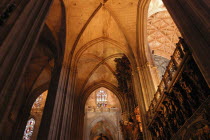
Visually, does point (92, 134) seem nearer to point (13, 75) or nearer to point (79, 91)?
point (79, 91)

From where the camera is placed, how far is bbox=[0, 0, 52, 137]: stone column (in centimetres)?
282

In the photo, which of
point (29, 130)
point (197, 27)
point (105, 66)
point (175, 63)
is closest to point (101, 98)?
point (105, 66)

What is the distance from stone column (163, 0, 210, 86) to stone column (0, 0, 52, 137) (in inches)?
144

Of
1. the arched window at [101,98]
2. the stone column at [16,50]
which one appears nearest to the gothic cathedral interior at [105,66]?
the stone column at [16,50]

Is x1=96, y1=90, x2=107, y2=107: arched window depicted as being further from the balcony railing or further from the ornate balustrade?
the ornate balustrade

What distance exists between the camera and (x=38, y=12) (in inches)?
167

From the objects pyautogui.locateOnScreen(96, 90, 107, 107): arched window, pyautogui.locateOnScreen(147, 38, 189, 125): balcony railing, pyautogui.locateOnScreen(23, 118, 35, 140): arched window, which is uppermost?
pyautogui.locateOnScreen(96, 90, 107, 107): arched window

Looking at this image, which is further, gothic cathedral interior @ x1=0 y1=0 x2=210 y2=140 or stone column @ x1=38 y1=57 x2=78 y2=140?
stone column @ x1=38 y1=57 x2=78 y2=140

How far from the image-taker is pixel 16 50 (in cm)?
326

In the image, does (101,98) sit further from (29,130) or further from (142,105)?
(142,105)

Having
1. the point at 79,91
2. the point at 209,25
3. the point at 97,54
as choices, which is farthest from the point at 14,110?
the point at 209,25

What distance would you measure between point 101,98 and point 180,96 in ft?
52.0

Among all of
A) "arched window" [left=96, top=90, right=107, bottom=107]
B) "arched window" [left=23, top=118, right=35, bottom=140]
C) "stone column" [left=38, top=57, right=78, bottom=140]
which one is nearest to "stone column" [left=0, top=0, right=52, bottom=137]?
"stone column" [left=38, top=57, right=78, bottom=140]

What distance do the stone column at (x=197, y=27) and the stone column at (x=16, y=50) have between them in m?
3.66
